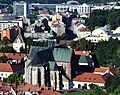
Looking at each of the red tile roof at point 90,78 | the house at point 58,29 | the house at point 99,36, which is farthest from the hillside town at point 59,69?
the house at point 58,29

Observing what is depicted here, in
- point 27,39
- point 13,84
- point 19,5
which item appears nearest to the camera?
point 13,84

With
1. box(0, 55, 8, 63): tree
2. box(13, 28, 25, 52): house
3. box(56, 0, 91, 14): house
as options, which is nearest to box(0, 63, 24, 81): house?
box(0, 55, 8, 63): tree

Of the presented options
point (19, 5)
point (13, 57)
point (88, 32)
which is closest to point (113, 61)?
Answer: point (13, 57)

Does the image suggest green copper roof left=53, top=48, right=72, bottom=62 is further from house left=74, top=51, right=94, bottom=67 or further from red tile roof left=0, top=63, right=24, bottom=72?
red tile roof left=0, top=63, right=24, bottom=72

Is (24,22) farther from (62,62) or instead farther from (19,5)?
(62,62)

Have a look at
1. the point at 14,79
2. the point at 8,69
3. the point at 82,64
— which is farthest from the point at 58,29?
the point at 14,79

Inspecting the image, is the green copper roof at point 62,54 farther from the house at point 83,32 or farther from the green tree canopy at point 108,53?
the house at point 83,32

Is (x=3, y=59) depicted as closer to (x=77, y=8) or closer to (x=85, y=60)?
(x=85, y=60)
